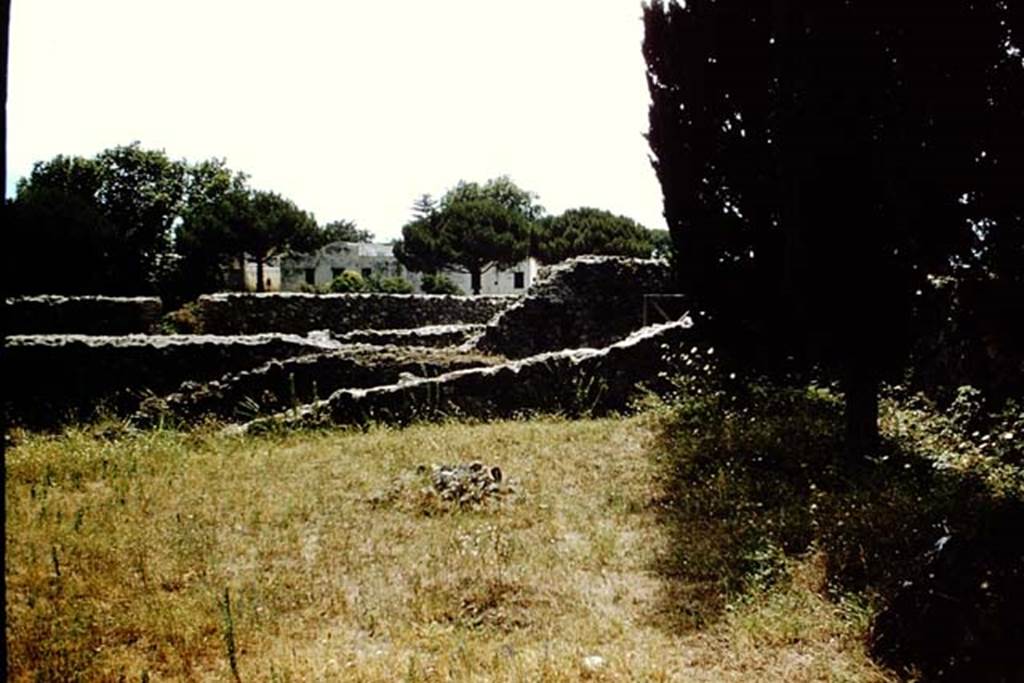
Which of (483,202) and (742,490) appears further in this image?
(483,202)

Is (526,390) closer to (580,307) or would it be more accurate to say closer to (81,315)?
(580,307)

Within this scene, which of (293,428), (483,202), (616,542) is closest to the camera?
(616,542)

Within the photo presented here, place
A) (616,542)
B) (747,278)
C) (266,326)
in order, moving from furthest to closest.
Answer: (266,326)
(747,278)
(616,542)

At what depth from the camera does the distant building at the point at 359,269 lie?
210 ft

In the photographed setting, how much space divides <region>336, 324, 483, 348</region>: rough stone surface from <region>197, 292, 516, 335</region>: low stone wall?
501cm

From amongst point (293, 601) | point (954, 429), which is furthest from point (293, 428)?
point (954, 429)

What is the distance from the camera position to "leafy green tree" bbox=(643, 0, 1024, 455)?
205 inches

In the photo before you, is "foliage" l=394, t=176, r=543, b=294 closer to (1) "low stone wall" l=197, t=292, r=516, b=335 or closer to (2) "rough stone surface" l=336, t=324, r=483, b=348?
(1) "low stone wall" l=197, t=292, r=516, b=335

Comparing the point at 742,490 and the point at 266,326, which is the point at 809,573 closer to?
the point at 742,490

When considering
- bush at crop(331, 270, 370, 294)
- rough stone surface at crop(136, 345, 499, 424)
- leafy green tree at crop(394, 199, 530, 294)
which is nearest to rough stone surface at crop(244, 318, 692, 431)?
rough stone surface at crop(136, 345, 499, 424)

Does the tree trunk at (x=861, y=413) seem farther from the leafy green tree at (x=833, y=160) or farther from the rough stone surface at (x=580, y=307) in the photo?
the rough stone surface at (x=580, y=307)

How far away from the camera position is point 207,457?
27.3ft

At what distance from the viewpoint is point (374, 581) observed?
4840 mm

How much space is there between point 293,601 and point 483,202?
2221 inches
